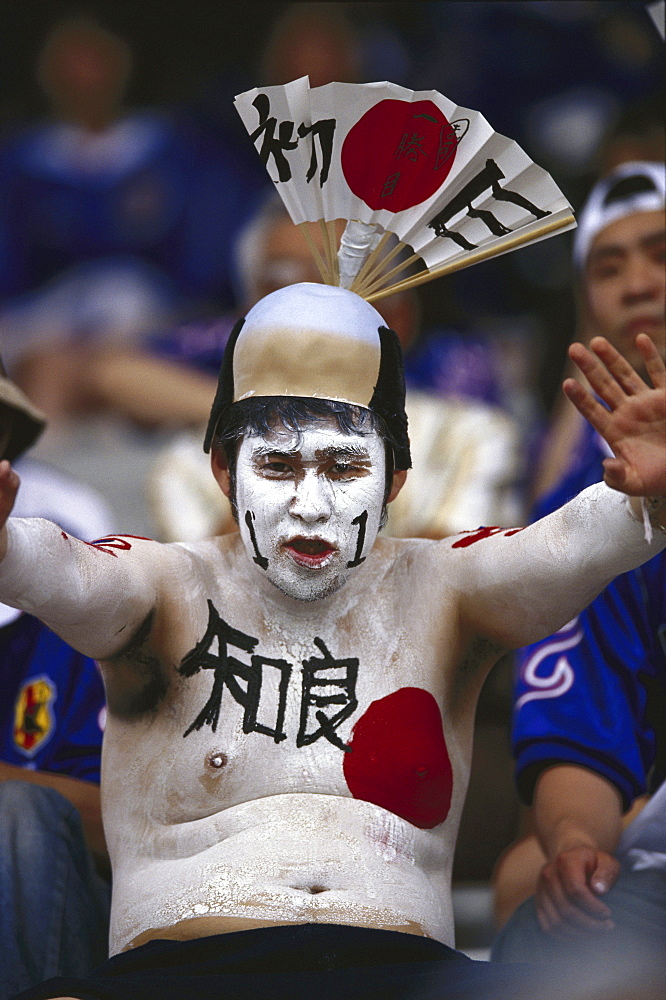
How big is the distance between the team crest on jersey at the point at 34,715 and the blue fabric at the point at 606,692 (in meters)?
0.95

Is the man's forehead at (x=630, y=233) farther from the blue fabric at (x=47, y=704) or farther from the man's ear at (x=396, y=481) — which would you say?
the blue fabric at (x=47, y=704)

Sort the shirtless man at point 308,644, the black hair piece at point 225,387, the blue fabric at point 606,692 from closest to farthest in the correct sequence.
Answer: the shirtless man at point 308,644, the black hair piece at point 225,387, the blue fabric at point 606,692

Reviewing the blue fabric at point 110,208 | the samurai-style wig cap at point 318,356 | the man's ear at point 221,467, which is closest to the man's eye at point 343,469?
the samurai-style wig cap at point 318,356

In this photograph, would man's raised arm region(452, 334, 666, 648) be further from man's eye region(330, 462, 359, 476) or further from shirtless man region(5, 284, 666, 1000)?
man's eye region(330, 462, 359, 476)

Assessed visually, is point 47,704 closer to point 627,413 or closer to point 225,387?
point 225,387

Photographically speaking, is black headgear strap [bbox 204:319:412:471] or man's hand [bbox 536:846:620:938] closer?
black headgear strap [bbox 204:319:412:471]

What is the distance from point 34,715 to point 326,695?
2.96 ft

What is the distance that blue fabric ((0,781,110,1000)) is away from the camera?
225 cm

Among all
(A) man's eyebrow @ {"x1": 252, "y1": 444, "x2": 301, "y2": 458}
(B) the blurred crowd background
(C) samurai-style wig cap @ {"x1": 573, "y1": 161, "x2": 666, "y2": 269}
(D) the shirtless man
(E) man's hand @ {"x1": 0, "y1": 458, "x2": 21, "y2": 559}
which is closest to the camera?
(E) man's hand @ {"x1": 0, "y1": 458, "x2": 21, "y2": 559}

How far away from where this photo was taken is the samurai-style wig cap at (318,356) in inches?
88.0

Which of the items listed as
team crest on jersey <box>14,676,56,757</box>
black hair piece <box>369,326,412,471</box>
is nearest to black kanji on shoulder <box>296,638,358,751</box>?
black hair piece <box>369,326,412,471</box>

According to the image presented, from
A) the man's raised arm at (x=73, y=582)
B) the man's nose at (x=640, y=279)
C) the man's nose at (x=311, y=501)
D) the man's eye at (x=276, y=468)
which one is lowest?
the man's raised arm at (x=73, y=582)

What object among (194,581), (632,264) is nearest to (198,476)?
(632,264)

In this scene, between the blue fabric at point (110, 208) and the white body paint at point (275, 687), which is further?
→ the blue fabric at point (110, 208)
